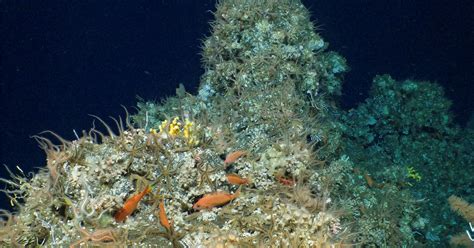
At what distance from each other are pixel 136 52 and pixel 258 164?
23707 millimetres

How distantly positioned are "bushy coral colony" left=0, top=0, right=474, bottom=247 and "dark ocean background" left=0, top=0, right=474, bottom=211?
→ 10300 mm

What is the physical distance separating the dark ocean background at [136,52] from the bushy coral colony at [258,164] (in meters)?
Answer: 10.3

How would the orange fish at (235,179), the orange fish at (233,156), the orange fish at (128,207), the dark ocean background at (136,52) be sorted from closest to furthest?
the orange fish at (128,207) → the orange fish at (235,179) → the orange fish at (233,156) → the dark ocean background at (136,52)

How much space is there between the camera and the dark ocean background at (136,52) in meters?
18.7

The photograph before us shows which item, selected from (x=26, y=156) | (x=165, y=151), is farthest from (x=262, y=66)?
(x=26, y=156)

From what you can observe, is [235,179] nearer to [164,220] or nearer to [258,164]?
[258,164]

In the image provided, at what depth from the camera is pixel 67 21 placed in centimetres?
2453

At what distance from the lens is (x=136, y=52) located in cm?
2562

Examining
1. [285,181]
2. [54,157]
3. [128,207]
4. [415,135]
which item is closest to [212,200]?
[128,207]

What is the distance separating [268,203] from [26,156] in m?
24.0

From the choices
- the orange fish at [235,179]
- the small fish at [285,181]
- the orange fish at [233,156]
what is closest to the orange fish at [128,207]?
the orange fish at [235,179]

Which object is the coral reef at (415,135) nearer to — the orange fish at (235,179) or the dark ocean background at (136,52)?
the orange fish at (235,179)

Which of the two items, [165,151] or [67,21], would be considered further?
[67,21]

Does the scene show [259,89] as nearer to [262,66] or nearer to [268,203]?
[262,66]
